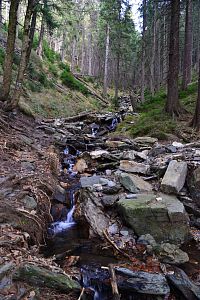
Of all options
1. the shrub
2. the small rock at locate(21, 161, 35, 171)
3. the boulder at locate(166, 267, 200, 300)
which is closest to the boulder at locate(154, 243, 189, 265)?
the boulder at locate(166, 267, 200, 300)

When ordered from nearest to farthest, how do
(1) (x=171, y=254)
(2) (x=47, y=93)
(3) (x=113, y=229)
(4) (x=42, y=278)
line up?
1. (4) (x=42, y=278)
2. (1) (x=171, y=254)
3. (3) (x=113, y=229)
4. (2) (x=47, y=93)

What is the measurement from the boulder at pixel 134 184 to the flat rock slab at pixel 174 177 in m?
0.42

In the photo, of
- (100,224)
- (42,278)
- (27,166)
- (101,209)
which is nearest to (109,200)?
(101,209)

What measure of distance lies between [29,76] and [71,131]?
8.50 metres

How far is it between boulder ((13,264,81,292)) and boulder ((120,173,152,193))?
3696mm

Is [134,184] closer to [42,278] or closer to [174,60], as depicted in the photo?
[42,278]

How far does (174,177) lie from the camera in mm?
7406

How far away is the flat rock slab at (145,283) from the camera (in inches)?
172

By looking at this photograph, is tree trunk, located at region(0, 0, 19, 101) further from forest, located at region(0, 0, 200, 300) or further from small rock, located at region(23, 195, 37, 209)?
small rock, located at region(23, 195, 37, 209)

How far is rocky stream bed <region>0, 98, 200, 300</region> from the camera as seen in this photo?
4.27 m

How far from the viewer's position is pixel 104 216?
6.71 m

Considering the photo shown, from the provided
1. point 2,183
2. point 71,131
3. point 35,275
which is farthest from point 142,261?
point 71,131

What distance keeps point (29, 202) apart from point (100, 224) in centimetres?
154

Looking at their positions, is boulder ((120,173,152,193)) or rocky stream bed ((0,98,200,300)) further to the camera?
boulder ((120,173,152,193))
